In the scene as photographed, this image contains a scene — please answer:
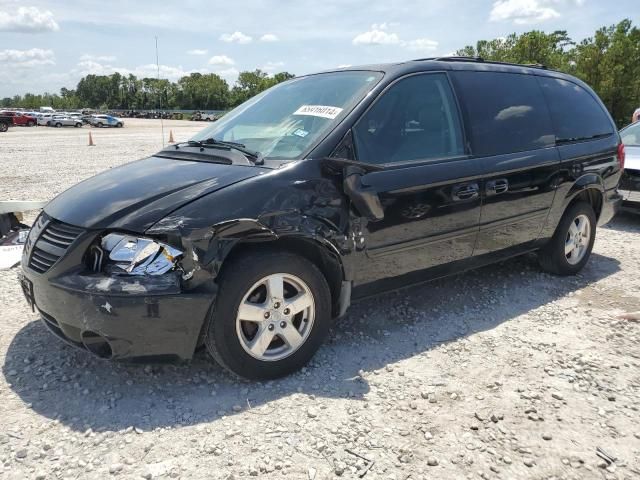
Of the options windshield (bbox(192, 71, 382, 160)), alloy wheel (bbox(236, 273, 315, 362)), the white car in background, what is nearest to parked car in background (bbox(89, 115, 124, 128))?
the white car in background

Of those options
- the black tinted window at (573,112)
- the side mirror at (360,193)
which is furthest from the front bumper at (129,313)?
the black tinted window at (573,112)

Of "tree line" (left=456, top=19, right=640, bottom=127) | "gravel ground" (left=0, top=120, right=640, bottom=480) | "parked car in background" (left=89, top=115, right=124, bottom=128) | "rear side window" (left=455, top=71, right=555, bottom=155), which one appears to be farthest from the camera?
"parked car in background" (left=89, top=115, right=124, bottom=128)

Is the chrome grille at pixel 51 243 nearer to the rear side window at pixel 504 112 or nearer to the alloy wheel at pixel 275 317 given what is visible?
the alloy wheel at pixel 275 317

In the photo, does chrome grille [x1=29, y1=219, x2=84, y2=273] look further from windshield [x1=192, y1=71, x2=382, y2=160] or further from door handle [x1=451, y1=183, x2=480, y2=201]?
door handle [x1=451, y1=183, x2=480, y2=201]

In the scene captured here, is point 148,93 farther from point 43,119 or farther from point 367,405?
point 367,405

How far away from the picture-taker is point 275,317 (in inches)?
119

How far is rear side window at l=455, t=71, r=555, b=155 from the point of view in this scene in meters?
3.98

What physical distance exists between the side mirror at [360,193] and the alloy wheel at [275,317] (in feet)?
1.93

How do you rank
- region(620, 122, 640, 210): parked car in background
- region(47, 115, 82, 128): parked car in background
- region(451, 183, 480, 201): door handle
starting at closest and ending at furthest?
region(451, 183, 480, 201): door handle, region(620, 122, 640, 210): parked car in background, region(47, 115, 82, 128): parked car in background

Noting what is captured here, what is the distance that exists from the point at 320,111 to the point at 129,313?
68.6 inches

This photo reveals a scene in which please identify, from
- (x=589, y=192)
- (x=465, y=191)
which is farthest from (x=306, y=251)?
(x=589, y=192)

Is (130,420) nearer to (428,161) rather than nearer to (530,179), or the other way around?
(428,161)

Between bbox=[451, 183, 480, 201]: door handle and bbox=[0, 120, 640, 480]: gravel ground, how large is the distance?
0.97m

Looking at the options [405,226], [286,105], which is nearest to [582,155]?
[405,226]
